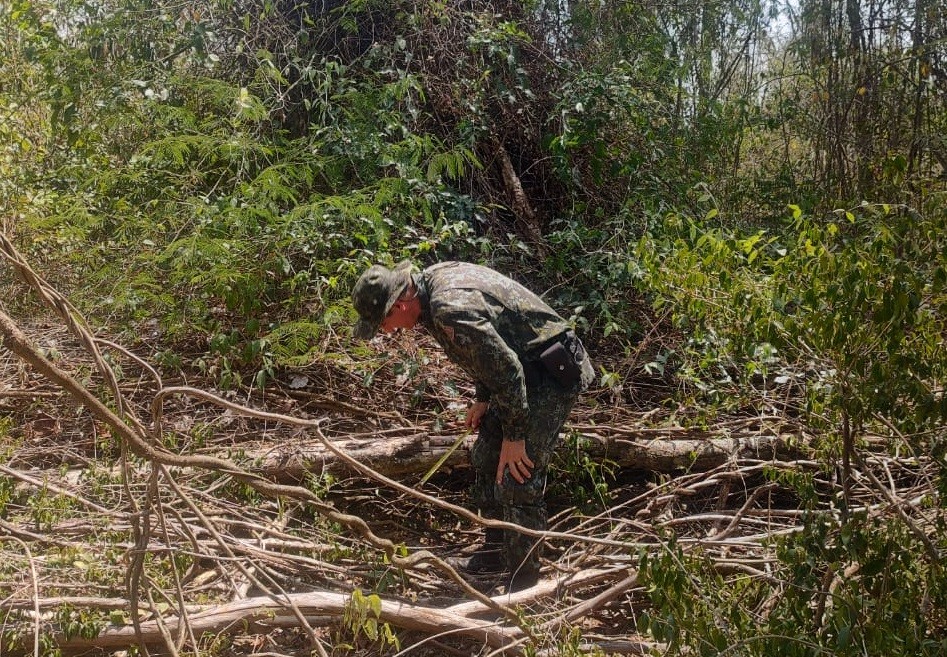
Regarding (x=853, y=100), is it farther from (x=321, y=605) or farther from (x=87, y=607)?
(x=87, y=607)

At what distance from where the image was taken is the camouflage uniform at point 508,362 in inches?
140

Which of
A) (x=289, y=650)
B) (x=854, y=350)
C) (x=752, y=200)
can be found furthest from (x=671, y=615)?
(x=752, y=200)

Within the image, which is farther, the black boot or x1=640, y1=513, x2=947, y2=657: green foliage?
the black boot

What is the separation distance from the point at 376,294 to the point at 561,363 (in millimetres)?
894

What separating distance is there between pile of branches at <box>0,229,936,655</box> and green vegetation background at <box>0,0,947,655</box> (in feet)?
1.29

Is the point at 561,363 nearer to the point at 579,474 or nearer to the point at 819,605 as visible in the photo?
the point at 579,474

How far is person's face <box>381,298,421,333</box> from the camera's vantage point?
3.71 m

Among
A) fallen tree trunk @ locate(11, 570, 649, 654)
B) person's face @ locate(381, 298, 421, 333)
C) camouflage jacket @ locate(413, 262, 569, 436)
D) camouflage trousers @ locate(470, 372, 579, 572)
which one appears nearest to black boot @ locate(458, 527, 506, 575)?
camouflage trousers @ locate(470, 372, 579, 572)

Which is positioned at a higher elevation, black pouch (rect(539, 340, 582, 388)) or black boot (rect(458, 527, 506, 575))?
black pouch (rect(539, 340, 582, 388))

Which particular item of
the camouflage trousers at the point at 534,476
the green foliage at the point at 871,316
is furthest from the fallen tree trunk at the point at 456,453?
the green foliage at the point at 871,316

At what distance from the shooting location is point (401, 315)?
3732 millimetres

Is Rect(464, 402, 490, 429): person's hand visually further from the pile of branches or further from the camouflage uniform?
the pile of branches

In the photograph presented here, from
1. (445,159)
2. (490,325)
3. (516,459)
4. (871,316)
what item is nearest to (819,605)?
(871,316)

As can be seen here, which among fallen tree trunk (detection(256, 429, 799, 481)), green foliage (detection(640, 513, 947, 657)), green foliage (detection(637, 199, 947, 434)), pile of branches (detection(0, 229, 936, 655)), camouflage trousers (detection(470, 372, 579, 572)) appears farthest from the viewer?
fallen tree trunk (detection(256, 429, 799, 481))
